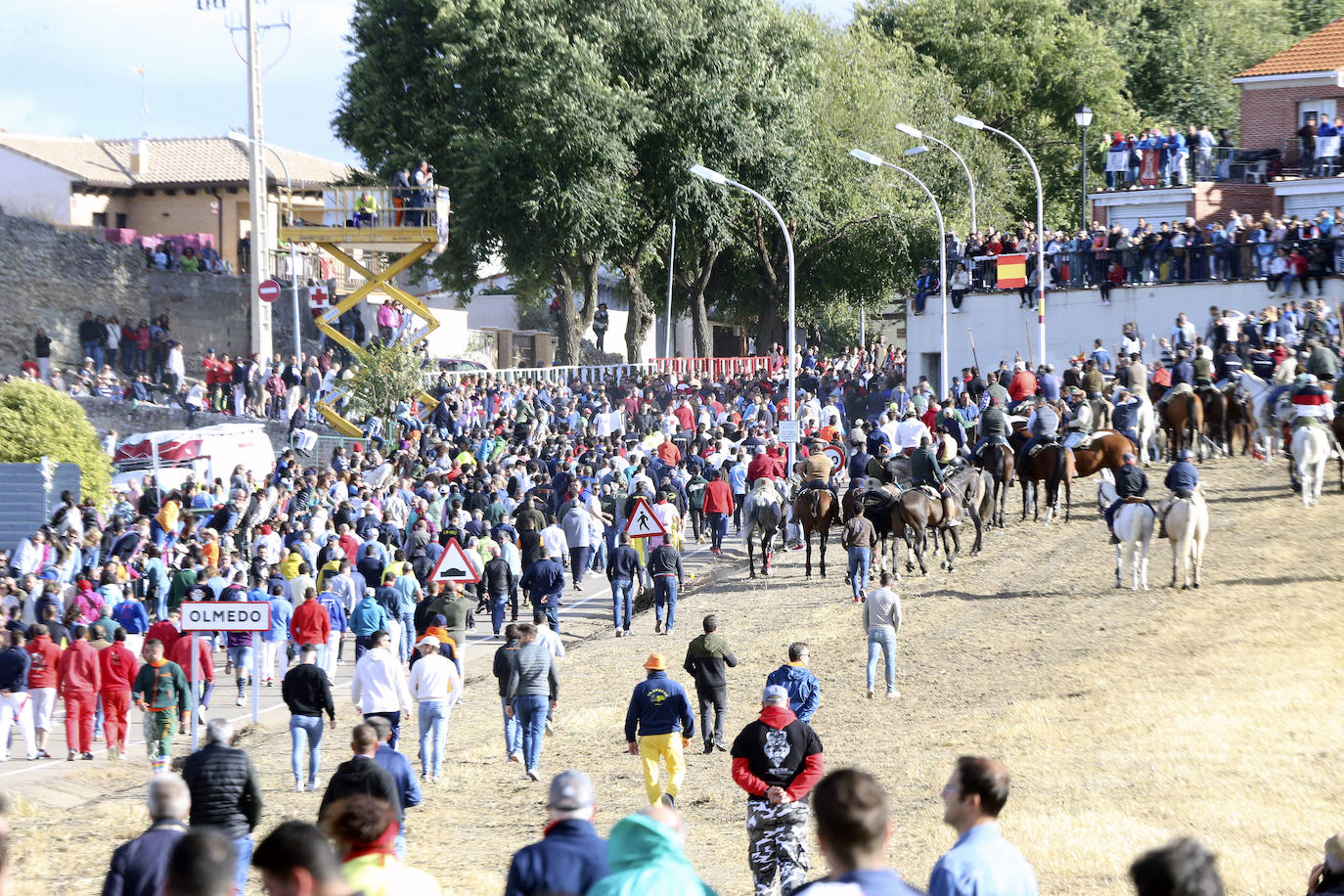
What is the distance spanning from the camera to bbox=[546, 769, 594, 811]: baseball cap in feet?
22.4

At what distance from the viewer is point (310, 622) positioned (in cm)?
1908

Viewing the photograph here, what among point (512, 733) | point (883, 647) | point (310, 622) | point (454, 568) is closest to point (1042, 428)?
point (883, 647)

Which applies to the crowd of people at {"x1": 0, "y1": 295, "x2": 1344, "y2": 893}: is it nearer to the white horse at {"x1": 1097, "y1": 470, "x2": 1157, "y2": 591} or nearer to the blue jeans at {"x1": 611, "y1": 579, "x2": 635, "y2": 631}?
the blue jeans at {"x1": 611, "y1": 579, "x2": 635, "y2": 631}

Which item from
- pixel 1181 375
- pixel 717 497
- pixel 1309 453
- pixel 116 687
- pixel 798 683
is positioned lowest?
pixel 116 687

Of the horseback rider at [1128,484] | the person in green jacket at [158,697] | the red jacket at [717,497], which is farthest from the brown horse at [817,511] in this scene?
the person in green jacket at [158,697]

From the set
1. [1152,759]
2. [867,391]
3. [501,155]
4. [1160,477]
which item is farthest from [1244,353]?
[501,155]

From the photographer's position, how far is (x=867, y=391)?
42281 mm

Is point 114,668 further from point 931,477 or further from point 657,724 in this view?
point 931,477

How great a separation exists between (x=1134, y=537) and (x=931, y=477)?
3590mm

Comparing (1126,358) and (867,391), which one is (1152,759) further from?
(867,391)

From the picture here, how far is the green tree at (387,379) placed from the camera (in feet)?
130

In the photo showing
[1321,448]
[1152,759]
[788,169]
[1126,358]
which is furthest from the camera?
[788,169]

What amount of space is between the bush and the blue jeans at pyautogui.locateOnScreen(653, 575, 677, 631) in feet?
48.4

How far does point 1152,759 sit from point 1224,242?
2674 cm
